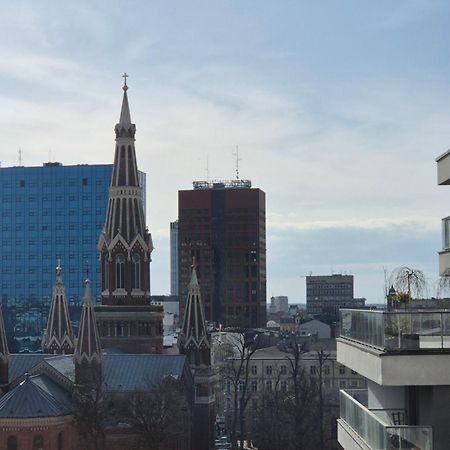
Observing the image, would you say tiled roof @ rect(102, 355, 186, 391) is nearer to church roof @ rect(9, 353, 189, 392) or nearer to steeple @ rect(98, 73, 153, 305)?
church roof @ rect(9, 353, 189, 392)

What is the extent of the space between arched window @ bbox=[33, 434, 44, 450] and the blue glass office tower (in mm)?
98855

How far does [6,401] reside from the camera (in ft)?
236

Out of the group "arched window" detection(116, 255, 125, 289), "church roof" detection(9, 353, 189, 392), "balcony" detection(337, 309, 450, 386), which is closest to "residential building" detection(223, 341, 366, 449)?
"arched window" detection(116, 255, 125, 289)

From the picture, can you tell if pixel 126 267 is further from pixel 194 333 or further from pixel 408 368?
pixel 408 368

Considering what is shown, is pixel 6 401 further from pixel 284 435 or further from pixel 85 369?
pixel 284 435

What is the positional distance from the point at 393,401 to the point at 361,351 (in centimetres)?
211

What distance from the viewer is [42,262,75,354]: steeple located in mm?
89062

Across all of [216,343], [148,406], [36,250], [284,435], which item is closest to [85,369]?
[148,406]

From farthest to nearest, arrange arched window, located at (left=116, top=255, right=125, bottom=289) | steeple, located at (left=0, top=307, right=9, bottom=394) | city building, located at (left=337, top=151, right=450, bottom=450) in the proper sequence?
1. arched window, located at (left=116, top=255, right=125, bottom=289)
2. steeple, located at (left=0, top=307, right=9, bottom=394)
3. city building, located at (left=337, top=151, right=450, bottom=450)

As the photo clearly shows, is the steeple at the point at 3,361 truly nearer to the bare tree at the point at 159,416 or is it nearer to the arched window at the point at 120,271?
the bare tree at the point at 159,416

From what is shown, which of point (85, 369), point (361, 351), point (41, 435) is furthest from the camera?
point (85, 369)

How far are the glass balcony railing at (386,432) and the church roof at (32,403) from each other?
51.0m

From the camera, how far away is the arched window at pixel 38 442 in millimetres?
71438

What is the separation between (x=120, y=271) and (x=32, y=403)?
1898 cm
